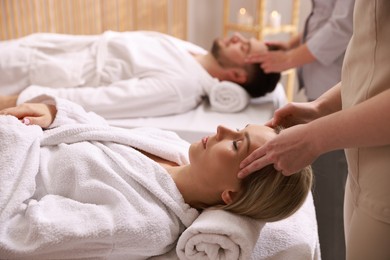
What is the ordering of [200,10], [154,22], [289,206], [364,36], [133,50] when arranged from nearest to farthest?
[364,36] → [289,206] → [133,50] → [154,22] → [200,10]

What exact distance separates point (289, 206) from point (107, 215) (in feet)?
1.46

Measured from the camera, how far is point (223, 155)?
1148 millimetres

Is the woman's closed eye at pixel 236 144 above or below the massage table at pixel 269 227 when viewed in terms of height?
above

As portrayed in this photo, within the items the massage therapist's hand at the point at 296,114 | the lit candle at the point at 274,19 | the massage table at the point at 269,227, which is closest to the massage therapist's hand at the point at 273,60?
the massage table at the point at 269,227

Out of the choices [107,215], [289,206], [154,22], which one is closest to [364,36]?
[289,206]

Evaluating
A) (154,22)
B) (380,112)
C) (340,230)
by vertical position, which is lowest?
(340,230)

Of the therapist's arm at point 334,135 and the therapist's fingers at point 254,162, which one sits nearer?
the therapist's arm at point 334,135

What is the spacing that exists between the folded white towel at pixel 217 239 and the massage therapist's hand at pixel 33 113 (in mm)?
568

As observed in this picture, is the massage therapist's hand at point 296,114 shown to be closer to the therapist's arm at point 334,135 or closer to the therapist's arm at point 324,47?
the therapist's arm at point 334,135

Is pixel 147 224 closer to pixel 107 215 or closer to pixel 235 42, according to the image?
pixel 107 215

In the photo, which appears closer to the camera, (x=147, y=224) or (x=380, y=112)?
(x=380, y=112)

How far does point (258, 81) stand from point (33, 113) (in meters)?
1.32

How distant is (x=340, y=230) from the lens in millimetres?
2135

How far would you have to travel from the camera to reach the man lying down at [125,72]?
6.93 ft
